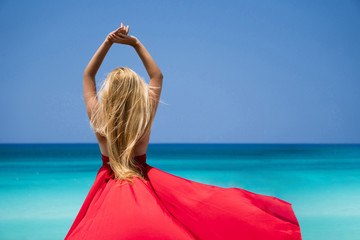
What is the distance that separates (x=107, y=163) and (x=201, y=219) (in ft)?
2.54

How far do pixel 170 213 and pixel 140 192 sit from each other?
0.29 metres

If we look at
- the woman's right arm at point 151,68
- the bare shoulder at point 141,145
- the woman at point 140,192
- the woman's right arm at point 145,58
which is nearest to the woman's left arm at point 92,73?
the woman at point 140,192

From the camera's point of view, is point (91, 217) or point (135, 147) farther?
point (135, 147)

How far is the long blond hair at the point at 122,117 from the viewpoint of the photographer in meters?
2.45

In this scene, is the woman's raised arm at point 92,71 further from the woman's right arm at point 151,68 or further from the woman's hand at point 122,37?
the woman's right arm at point 151,68

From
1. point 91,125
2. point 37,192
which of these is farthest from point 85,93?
point 37,192

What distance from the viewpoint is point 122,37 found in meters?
2.72

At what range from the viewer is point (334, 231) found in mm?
5324

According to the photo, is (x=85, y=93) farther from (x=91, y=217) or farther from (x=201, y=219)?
(x=201, y=219)

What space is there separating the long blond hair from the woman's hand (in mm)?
334

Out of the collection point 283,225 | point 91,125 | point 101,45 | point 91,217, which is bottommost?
point 91,217

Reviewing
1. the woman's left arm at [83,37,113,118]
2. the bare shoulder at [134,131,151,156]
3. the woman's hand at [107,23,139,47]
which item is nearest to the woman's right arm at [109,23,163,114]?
the woman's hand at [107,23,139,47]

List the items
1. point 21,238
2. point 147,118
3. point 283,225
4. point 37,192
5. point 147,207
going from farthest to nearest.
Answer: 1. point 37,192
2. point 21,238
3. point 283,225
4. point 147,118
5. point 147,207

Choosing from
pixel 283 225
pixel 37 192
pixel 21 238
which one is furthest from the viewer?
pixel 37 192
